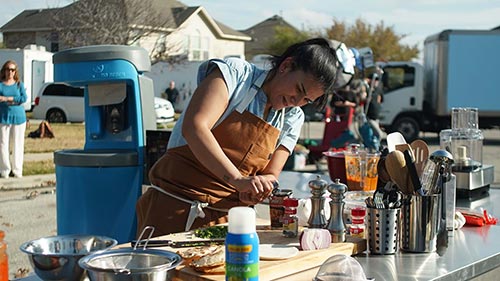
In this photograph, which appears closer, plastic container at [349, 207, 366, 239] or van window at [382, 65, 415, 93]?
plastic container at [349, 207, 366, 239]

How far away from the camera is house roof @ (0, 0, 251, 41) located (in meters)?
8.85

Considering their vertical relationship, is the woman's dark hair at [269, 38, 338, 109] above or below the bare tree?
below

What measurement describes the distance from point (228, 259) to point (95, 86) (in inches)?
128

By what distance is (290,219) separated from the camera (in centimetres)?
227

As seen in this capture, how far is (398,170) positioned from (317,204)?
1.02 feet

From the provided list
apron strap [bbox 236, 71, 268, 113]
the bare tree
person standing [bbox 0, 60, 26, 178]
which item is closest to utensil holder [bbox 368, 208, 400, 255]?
apron strap [bbox 236, 71, 268, 113]

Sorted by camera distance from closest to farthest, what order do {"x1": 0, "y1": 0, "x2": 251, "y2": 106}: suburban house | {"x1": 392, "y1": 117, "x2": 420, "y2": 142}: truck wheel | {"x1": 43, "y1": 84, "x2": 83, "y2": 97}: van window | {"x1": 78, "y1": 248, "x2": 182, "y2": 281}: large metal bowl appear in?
{"x1": 78, "y1": 248, "x2": 182, "y2": 281}: large metal bowl, {"x1": 0, "y1": 0, "x2": 251, "y2": 106}: suburban house, {"x1": 392, "y1": 117, "x2": 420, "y2": 142}: truck wheel, {"x1": 43, "y1": 84, "x2": 83, "y2": 97}: van window

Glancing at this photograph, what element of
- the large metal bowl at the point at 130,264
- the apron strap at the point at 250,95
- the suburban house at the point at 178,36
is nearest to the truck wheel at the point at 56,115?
the suburban house at the point at 178,36

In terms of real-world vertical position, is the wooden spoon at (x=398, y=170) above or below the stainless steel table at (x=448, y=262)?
above

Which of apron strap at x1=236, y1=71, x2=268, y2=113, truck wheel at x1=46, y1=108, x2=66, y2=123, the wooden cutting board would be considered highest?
apron strap at x1=236, y1=71, x2=268, y2=113

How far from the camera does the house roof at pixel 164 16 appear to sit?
29.0ft

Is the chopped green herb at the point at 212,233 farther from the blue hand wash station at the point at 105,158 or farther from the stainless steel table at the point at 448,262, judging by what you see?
the blue hand wash station at the point at 105,158

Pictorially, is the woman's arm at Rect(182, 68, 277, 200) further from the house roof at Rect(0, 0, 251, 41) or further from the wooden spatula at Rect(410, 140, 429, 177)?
the house roof at Rect(0, 0, 251, 41)

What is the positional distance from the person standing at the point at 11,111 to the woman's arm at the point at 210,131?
7.09m
